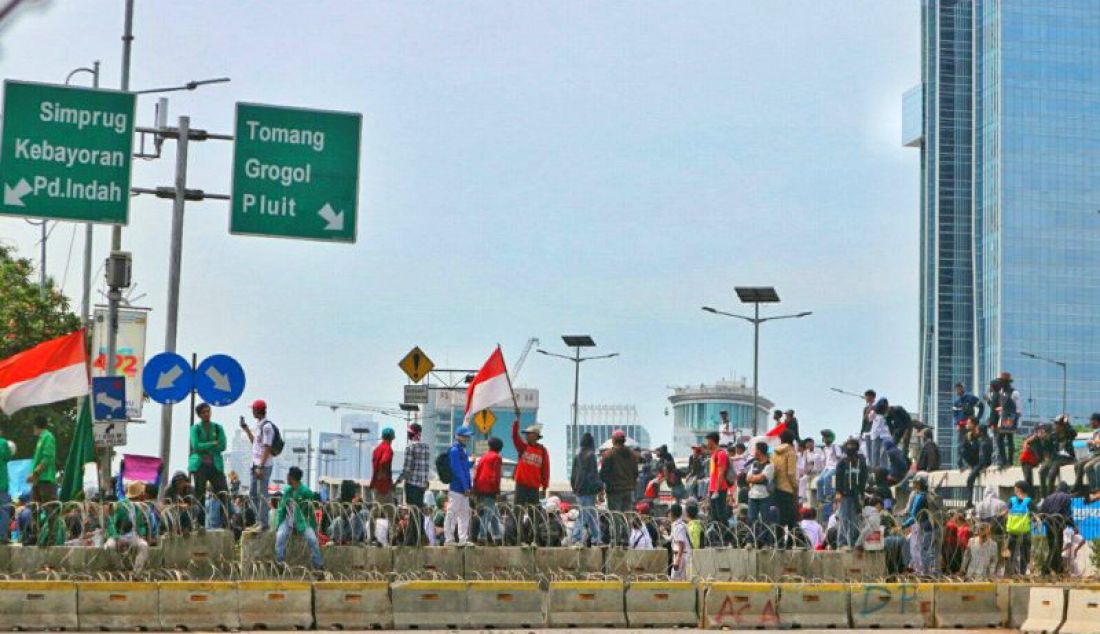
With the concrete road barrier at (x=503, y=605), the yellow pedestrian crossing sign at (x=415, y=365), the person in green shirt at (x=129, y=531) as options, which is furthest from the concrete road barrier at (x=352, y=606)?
the yellow pedestrian crossing sign at (x=415, y=365)

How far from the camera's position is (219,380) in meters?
21.5

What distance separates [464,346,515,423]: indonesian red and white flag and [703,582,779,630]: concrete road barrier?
614 cm

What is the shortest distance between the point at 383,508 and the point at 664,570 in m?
3.45

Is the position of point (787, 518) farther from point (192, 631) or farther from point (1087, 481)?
point (1087, 481)

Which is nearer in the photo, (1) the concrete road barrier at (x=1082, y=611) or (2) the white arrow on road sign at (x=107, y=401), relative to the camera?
(1) the concrete road barrier at (x=1082, y=611)

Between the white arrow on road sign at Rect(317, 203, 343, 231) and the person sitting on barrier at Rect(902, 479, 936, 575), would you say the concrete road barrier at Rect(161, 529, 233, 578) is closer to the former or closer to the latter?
the white arrow on road sign at Rect(317, 203, 343, 231)

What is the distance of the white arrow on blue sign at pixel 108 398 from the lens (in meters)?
21.8

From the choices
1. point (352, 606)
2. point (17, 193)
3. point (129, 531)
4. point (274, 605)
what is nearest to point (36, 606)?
point (129, 531)

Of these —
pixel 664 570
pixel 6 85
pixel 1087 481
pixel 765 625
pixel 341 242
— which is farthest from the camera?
pixel 1087 481

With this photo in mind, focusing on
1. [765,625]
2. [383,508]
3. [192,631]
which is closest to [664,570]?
[765,625]

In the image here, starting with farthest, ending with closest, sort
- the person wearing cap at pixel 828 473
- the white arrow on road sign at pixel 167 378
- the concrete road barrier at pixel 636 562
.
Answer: the person wearing cap at pixel 828 473
the white arrow on road sign at pixel 167 378
the concrete road barrier at pixel 636 562

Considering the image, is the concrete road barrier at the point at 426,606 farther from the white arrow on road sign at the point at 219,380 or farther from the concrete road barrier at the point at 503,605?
the white arrow on road sign at the point at 219,380

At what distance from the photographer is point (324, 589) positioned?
59.7 ft

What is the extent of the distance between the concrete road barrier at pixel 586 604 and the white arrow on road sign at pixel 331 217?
723 centimetres
